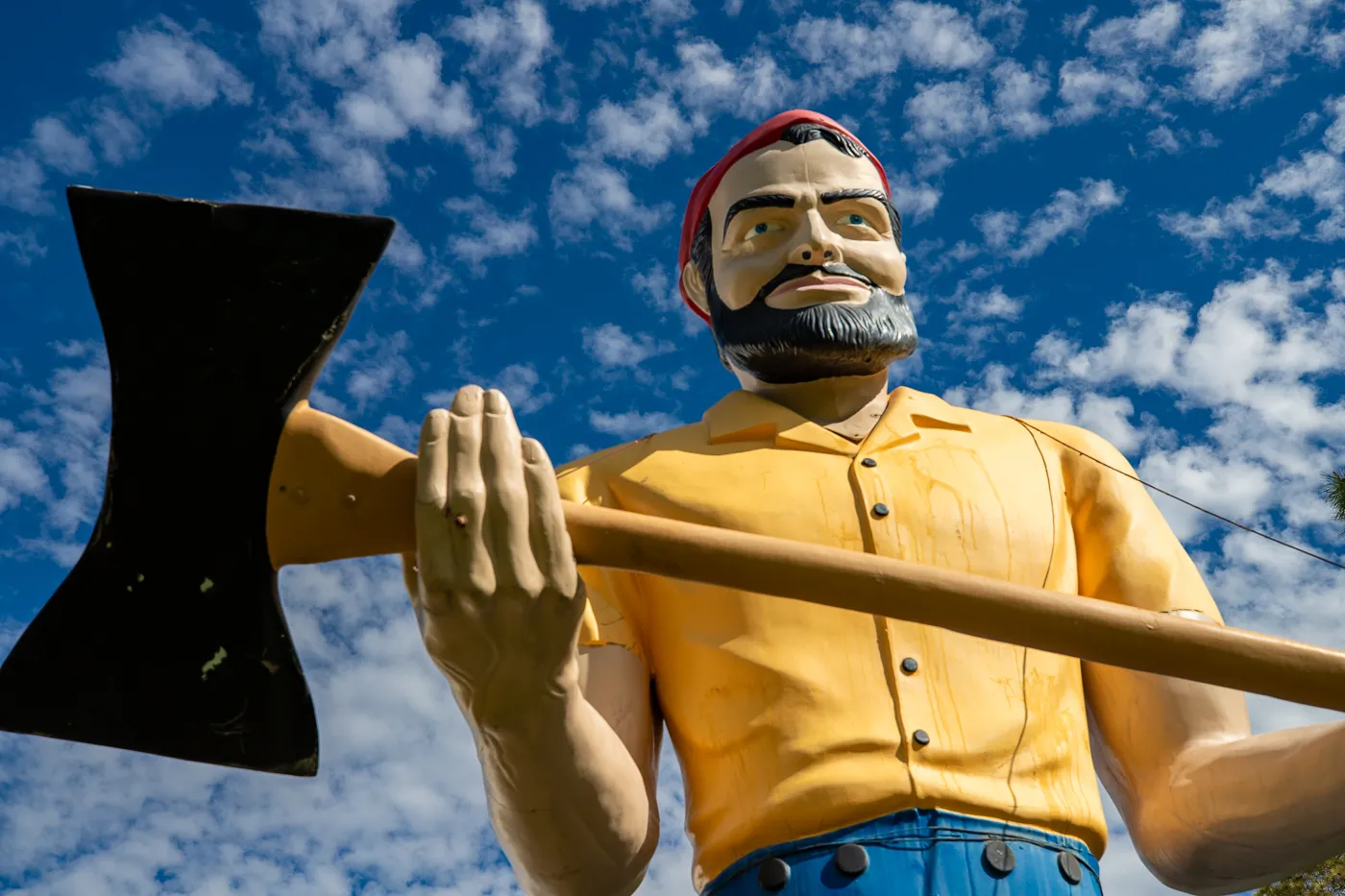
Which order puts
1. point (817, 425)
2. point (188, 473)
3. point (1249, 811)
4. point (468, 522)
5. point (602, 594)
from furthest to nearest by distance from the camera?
1. point (817, 425)
2. point (602, 594)
3. point (1249, 811)
4. point (188, 473)
5. point (468, 522)

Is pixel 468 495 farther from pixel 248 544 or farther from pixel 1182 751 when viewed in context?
pixel 1182 751

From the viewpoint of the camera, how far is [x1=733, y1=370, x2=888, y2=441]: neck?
4285 mm

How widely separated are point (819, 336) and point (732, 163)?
2.55ft

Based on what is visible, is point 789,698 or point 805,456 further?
point 805,456

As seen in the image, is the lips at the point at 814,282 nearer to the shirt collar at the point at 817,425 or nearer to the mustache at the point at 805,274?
the mustache at the point at 805,274

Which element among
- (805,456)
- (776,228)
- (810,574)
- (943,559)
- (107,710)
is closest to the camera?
(810,574)

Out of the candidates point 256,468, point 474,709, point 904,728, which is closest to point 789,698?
point 904,728

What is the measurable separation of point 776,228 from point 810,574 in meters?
1.74

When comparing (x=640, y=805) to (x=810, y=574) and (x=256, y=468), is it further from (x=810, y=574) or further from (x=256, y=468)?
(x=256, y=468)

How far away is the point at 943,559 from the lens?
3693 mm

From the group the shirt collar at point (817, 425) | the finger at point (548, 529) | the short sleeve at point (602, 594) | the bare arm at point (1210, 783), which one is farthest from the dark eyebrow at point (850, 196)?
the finger at point (548, 529)

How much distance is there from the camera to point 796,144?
4578mm

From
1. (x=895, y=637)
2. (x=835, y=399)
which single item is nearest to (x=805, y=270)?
(x=835, y=399)

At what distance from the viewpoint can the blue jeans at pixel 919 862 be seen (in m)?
3.22
